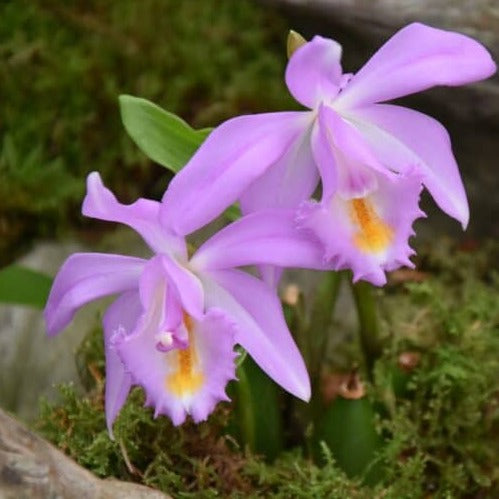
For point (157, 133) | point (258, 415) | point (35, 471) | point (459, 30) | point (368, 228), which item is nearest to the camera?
point (35, 471)

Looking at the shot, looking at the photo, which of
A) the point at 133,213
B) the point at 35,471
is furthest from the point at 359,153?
the point at 35,471

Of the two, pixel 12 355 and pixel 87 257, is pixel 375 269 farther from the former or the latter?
pixel 12 355

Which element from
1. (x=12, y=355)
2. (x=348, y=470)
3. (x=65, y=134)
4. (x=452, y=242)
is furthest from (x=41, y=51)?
(x=348, y=470)

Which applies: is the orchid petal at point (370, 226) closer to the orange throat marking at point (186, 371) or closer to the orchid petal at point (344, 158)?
the orchid petal at point (344, 158)

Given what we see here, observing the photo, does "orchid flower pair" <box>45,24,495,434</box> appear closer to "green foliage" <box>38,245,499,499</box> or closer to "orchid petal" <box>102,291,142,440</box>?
"orchid petal" <box>102,291,142,440</box>

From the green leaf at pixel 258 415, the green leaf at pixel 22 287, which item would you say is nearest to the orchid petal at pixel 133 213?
the green leaf at pixel 258 415

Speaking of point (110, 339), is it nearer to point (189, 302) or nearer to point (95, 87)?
point (189, 302)
